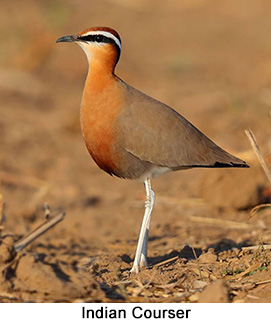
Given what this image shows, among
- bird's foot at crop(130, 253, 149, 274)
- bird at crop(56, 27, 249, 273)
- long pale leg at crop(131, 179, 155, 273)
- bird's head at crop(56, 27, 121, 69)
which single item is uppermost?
bird's head at crop(56, 27, 121, 69)

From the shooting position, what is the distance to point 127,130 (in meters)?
5.45

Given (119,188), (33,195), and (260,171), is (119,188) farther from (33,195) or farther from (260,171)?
(260,171)

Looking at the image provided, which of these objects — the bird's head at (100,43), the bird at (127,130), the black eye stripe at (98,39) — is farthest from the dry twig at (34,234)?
the black eye stripe at (98,39)

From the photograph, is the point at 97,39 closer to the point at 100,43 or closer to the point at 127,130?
the point at 100,43

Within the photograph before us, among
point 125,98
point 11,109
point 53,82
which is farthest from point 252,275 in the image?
point 53,82

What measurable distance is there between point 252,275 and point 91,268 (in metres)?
1.29

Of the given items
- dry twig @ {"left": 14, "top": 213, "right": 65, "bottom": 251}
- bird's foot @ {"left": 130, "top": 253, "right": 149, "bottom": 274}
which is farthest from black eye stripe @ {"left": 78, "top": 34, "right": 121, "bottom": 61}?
bird's foot @ {"left": 130, "top": 253, "right": 149, "bottom": 274}

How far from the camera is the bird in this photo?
5426mm

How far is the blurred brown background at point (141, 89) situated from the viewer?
845cm

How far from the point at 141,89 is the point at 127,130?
928 cm

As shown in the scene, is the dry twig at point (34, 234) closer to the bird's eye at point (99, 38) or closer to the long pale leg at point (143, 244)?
the long pale leg at point (143, 244)

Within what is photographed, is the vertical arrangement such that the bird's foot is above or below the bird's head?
below

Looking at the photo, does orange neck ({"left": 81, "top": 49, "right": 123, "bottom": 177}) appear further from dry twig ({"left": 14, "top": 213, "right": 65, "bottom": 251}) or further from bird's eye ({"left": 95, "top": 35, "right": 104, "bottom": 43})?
dry twig ({"left": 14, "top": 213, "right": 65, "bottom": 251})

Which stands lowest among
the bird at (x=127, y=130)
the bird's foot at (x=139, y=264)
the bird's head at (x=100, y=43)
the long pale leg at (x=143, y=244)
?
the bird's foot at (x=139, y=264)
